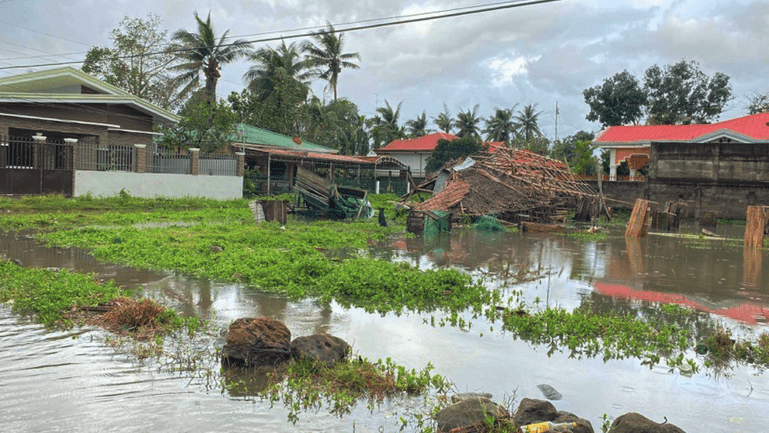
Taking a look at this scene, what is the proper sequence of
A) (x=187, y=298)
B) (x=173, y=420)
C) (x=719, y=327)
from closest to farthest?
(x=173, y=420)
(x=719, y=327)
(x=187, y=298)

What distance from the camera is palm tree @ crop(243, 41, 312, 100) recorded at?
140 ft

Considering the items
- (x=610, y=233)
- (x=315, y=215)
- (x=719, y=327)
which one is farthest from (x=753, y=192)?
(x=719, y=327)

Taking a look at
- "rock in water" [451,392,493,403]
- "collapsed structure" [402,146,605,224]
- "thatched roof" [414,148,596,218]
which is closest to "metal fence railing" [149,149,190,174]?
"collapsed structure" [402,146,605,224]

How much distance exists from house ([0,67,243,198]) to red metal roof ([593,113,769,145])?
23.2 m

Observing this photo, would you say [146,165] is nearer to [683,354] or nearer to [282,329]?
[282,329]

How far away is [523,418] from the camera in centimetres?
439

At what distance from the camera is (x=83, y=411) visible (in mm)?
4469

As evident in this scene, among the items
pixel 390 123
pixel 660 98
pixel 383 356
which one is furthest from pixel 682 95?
pixel 383 356

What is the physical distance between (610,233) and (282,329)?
58.6 feet

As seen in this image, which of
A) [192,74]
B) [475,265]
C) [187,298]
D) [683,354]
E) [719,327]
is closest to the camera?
[683,354]

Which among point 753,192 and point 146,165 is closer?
point 146,165

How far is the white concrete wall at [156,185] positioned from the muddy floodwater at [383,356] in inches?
528

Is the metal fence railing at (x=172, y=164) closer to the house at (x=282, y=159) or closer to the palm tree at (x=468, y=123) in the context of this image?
the house at (x=282, y=159)

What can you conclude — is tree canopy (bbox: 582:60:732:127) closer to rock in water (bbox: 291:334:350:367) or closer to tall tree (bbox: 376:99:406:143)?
tall tree (bbox: 376:99:406:143)
